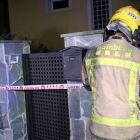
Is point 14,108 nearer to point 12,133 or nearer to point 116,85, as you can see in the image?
point 12,133

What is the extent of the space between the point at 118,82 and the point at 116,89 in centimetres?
7

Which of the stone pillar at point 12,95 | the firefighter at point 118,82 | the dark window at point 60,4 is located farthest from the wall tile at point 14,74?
the dark window at point 60,4

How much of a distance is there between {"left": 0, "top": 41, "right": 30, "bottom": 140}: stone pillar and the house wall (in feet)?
20.6

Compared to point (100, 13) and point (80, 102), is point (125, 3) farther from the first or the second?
point (80, 102)

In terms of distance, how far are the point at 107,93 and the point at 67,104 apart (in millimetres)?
1374

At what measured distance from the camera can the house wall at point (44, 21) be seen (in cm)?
957

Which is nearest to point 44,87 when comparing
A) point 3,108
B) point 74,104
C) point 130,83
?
point 74,104

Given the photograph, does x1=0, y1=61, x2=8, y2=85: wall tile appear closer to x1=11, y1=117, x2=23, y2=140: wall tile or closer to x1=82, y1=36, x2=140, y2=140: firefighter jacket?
x1=11, y1=117, x2=23, y2=140: wall tile

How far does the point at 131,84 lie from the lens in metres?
1.98

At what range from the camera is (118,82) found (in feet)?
6.59

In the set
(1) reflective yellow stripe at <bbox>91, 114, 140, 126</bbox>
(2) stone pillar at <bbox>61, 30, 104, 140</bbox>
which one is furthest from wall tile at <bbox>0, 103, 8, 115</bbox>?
(1) reflective yellow stripe at <bbox>91, 114, 140, 126</bbox>

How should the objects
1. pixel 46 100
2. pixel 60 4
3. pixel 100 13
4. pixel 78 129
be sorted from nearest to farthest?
pixel 78 129 < pixel 46 100 < pixel 100 13 < pixel 60 4

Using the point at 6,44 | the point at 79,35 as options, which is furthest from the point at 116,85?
the point at 6,44

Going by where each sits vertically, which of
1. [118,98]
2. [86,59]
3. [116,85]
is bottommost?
[118,98]
